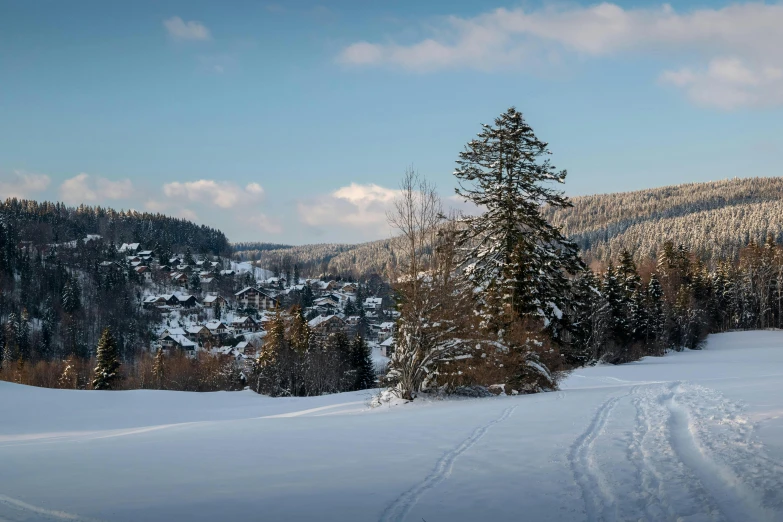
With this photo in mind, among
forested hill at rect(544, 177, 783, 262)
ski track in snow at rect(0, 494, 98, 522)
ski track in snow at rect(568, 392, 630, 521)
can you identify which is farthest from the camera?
forested hill at rect(544, 177, 783, 262)

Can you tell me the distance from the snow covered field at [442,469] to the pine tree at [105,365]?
43010mm

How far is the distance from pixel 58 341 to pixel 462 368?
115 m

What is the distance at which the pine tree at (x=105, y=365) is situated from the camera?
47656 mm

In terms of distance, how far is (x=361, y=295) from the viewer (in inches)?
6309

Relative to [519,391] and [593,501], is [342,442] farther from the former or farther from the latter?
[519,391]

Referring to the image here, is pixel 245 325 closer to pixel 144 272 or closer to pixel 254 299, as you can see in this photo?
pixel 254 299

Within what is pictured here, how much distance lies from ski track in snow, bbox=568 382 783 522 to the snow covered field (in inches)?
0.9

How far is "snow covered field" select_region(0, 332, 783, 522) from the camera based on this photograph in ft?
18.4

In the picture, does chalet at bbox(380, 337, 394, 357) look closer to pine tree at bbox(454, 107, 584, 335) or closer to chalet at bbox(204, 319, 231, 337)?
Answer: pine tree at bbox(454, 107, 584, 335)

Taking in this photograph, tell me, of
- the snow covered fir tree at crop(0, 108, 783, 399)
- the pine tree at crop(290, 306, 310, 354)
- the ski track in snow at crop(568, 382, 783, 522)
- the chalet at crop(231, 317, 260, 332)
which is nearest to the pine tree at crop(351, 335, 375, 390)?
the snow covered fir tree at crop(0, 108, 783, 399)

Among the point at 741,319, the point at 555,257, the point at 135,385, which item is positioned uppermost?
the point at 555,257

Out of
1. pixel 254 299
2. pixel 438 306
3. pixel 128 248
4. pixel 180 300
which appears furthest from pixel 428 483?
pixel 128 248

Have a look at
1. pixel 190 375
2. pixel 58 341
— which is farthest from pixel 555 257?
pixel 58 341

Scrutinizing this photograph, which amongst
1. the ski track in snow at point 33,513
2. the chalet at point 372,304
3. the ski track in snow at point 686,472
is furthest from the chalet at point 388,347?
the chalet at point 372,304
